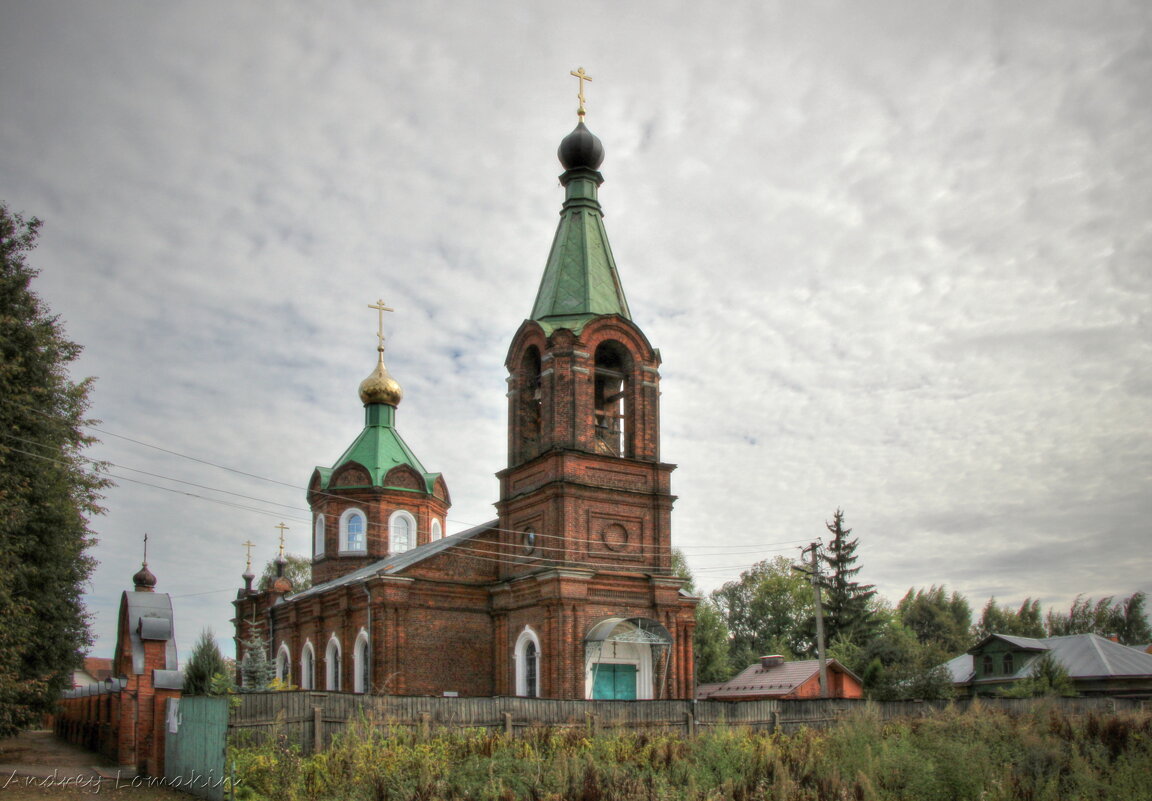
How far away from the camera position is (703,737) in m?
16.1

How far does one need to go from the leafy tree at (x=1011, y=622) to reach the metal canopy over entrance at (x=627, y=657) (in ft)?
178

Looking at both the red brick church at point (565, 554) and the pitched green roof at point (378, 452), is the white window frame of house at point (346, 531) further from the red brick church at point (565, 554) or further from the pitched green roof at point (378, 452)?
the red brick church at point (565, 554)

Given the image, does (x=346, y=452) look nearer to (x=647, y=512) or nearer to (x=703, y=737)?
(x=647, y=512)

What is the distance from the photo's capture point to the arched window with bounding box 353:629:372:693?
27.8 m

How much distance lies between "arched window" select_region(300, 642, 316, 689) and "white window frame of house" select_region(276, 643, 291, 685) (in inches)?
49.4

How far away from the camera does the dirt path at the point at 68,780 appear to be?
17328 mm

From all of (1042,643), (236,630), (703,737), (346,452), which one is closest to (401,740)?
(703,737)

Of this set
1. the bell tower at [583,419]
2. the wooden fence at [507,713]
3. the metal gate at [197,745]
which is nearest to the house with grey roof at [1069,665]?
the bell tower at [583,419]

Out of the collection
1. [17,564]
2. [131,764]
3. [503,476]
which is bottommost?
[131,764]

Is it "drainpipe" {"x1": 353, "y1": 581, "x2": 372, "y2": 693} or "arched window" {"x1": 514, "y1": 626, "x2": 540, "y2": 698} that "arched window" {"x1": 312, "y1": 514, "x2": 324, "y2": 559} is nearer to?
"drainpipe" {"x1": 353, "y1": 581, "x2": 372, "y2": 693}

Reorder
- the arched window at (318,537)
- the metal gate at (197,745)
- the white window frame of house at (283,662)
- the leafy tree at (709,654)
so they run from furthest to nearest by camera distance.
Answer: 1. the leafy tree at (709,654)
2. the arched window at (318,537)
3. the white window frame of house at (283,662)
4. the metal gate at (197,745)

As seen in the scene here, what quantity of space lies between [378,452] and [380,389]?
2591 mm

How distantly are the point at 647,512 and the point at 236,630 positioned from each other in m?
24.2

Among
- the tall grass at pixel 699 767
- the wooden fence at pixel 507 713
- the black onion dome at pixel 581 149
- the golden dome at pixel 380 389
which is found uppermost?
the black onion dome at pixel 581 149
